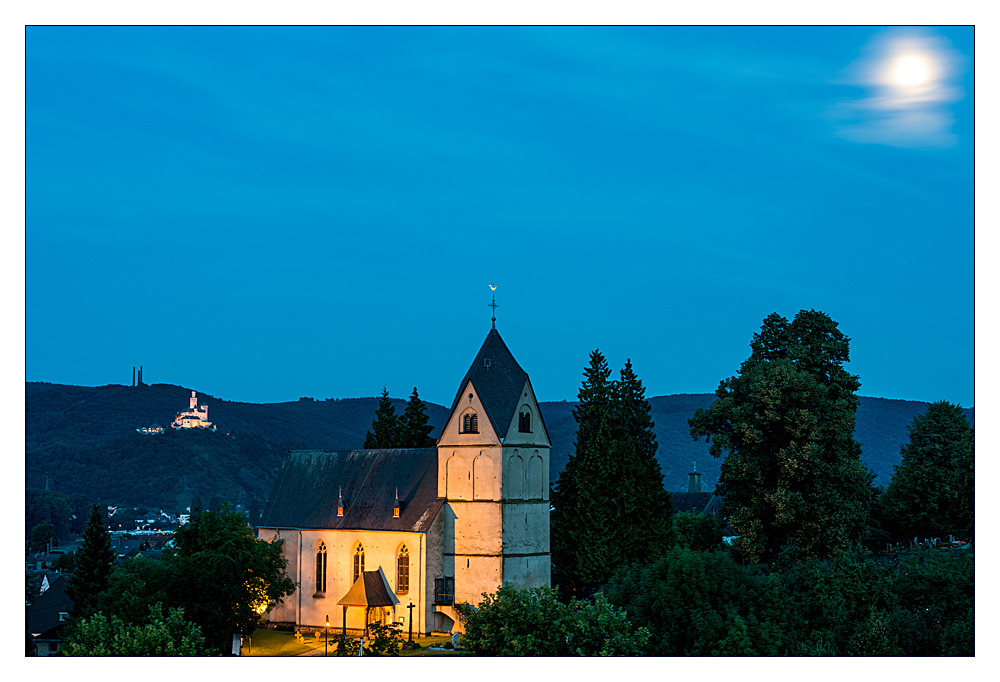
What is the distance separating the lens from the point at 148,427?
15900 centimetres

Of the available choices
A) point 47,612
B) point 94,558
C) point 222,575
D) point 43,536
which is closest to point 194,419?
point 43,536

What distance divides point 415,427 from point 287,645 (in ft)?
71.4

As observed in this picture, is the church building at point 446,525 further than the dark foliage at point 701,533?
No

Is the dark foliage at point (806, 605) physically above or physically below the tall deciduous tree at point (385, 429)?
below

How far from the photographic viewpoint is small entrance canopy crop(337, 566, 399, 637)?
2365 inches

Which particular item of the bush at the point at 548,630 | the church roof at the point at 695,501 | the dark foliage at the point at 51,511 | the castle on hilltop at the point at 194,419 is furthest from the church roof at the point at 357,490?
the castle on hilltop at the point at 194,419

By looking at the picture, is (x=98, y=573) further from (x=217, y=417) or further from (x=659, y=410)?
(x=217, y=417)

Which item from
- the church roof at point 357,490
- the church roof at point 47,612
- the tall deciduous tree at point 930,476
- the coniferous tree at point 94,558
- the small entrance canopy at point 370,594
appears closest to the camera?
the small entrance canopy at point 370,594

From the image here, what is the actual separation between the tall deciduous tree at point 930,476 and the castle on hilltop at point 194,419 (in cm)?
10257

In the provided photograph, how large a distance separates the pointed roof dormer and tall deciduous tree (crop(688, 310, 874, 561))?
31.1 ft

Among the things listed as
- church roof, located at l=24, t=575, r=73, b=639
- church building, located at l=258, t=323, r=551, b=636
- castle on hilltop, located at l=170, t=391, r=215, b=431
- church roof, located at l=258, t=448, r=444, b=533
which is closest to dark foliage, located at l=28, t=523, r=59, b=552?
castle on hilltop, located at l=170, t=391, r=215, b=431

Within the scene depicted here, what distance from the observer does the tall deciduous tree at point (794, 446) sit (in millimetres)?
56062

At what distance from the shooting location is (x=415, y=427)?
77938 mm

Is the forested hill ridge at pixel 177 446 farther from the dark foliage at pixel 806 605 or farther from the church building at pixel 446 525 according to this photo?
the dark foliage at pixel 806 605
